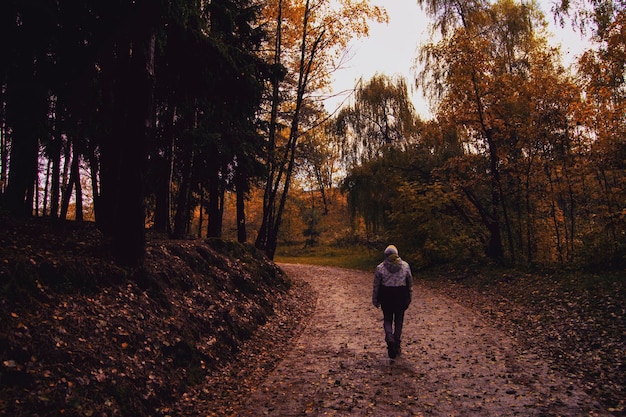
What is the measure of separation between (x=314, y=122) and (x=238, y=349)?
15520mm

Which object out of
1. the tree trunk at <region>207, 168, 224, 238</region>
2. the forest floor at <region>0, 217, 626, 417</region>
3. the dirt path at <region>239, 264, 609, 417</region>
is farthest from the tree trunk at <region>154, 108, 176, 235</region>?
the dirt path at <region>239, 264, 609, 417</region>

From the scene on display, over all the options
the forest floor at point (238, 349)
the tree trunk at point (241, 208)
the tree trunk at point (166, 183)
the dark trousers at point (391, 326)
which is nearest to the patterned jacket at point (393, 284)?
the dark trousers at point (391, 326)

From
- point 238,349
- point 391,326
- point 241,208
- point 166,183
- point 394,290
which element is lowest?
point 238,349

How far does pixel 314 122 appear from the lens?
20.9 meters

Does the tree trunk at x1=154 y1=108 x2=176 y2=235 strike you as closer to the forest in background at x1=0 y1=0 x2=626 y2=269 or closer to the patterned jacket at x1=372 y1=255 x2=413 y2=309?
the forest in background at x1=0 y1=0 x2=626 y2=269

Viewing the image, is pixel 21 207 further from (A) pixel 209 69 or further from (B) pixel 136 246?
(A) pixel 209 69

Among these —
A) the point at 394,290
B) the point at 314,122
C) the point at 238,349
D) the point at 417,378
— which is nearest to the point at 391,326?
the point at 394,290

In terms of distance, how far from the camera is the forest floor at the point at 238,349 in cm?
421

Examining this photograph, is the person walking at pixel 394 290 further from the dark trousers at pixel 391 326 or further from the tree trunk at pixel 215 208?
the tree trunk at pixel 215 208

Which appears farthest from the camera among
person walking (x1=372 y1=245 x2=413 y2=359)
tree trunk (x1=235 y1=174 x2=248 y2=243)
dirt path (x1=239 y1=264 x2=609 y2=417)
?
tree trunk (x1=235 y1=174 x2=248 y2=243)

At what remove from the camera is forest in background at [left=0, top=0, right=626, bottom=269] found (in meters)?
7.61

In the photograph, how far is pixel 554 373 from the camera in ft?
18.1

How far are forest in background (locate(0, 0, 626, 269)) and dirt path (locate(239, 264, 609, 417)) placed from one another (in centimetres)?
349

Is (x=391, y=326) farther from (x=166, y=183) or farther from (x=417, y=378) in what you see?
(x=166, y=183)
